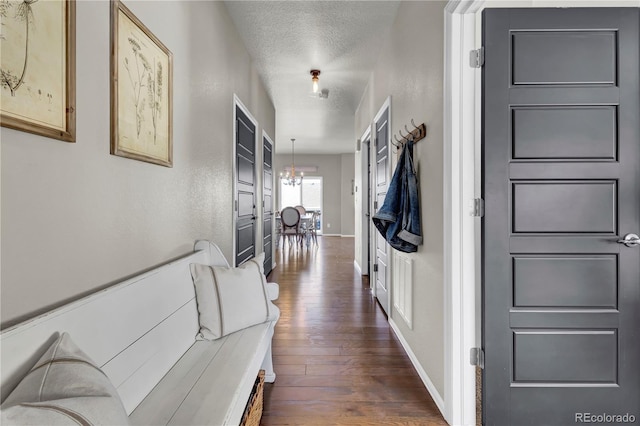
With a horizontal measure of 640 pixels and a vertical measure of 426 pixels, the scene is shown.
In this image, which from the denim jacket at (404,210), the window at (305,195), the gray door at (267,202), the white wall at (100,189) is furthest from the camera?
the window at (305,195)

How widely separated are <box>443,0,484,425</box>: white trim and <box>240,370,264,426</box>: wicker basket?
0.95m

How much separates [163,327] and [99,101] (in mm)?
896

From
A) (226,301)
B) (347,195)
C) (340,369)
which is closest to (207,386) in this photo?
(226,301)

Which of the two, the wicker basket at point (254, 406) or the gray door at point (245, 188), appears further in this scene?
the gray door at point (245, 188)

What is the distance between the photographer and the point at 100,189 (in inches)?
43.8

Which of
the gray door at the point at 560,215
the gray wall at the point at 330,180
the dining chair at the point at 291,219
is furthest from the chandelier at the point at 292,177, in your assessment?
the gray door at the point at 560,215

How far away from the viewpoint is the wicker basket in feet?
4.06

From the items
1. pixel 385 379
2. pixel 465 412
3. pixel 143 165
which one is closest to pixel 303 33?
pixel 143 165

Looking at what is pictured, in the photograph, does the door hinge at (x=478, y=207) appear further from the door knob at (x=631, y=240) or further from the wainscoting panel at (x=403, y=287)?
the wainscoting panel at (x=403, y=287)

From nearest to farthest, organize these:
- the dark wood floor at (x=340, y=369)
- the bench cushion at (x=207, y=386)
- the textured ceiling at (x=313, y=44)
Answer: the bench cushion at (x=207, y=386), the dark wood floor at (x=340, y=369), the textured ceiling at (x=313, y=44)

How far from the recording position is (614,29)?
4.92 ft

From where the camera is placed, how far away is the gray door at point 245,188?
9.87 feet

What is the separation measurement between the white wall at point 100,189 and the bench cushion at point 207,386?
0.45 m

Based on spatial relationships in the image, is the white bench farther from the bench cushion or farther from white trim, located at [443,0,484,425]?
white trim, located at [443,0,484,425]
